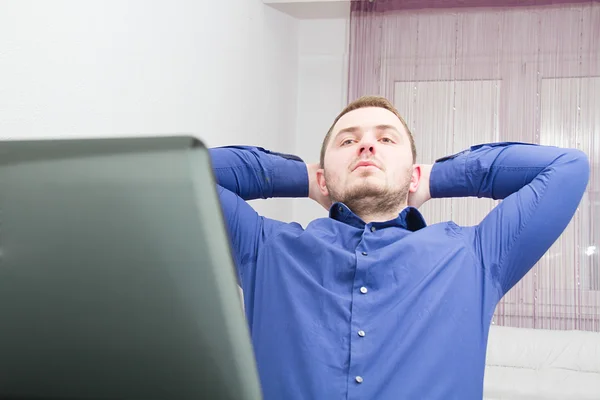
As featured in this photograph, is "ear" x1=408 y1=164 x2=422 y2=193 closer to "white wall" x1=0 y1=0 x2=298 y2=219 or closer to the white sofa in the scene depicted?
"white wall" x1=0 y1=0 x2=298 y2=219

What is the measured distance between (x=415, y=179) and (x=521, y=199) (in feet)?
1.11

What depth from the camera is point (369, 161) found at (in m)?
1.50

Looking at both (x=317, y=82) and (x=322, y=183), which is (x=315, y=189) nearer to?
(x=322, y=183)

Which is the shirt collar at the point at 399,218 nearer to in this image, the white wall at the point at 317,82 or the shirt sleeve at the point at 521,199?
the shirt sleeve at the point at 521,199

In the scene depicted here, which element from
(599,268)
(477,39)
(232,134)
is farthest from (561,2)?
(232,134)

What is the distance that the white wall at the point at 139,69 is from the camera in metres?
1.46

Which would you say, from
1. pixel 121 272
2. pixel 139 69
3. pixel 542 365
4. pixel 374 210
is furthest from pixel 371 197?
pixel 542 365

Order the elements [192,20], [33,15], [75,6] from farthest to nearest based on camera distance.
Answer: [192,20] → [75,6] → [33,15]

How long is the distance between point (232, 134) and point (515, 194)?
1834 millimetres

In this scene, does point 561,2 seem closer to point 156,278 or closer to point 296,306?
point 296,306

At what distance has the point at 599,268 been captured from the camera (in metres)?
3.46

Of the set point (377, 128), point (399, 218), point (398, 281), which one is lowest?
point (398, 281)

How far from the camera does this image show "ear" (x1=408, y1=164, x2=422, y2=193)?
163 cm

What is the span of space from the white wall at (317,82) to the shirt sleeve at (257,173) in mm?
2363
